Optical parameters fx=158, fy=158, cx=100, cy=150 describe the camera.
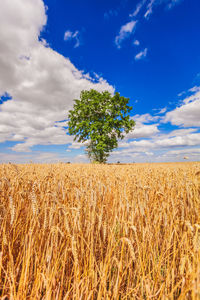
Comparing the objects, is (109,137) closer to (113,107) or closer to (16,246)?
(113,107)

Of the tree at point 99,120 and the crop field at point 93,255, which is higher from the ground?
the tree at point 99,120

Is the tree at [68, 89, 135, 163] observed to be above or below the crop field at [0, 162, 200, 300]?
above

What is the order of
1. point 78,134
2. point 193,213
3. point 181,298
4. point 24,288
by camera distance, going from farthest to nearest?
point 78,134, point 193,213, point 24,288, point 181,298

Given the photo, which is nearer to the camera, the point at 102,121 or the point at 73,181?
the point at 73,181

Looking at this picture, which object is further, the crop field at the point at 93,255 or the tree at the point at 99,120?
the tree at the point at 99,120

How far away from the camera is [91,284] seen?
4.35 feet

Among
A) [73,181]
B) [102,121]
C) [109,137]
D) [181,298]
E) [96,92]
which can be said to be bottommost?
[181,298]

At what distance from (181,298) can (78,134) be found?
77.2 ft

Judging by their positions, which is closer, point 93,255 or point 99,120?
point 93,255

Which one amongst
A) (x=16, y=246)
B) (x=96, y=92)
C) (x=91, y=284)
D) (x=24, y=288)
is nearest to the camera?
(x=24, y=288)

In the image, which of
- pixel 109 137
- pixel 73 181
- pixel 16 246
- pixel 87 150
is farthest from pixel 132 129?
pixel 16 246

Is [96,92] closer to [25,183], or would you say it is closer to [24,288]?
[25,183]

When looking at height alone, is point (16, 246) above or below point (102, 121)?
below

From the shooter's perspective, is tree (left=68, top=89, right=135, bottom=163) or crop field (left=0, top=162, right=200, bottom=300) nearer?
crop field (left=0, top=162, right=200, bottom=300)
